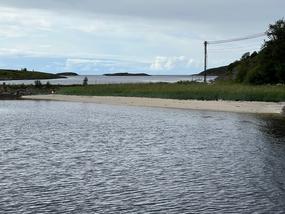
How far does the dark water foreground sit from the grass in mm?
21266

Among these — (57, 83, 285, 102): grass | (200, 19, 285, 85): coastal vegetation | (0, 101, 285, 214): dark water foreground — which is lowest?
(0, 101, 285, 214): dark water foreground

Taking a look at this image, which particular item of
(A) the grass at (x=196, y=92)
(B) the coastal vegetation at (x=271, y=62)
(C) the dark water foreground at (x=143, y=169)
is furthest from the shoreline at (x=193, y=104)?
(B) the coastal vegetation at (x=271, y=62)

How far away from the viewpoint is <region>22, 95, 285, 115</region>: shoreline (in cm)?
5262

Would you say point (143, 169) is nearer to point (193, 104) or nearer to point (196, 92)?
point (193, 104)

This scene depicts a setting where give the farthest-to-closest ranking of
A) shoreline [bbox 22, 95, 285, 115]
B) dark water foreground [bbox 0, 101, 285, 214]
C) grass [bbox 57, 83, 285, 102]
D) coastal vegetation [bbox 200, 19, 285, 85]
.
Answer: coastal vegetation [bbox 200, 19, 285, 85] → grass [bbox 57, 83, 285, 102] → shoreline [bbox 22, 95, 285, 115] → dark water foreground [bbox 0, 101, 285, 214]

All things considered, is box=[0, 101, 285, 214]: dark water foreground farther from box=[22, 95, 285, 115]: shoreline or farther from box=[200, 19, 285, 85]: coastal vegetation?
box=[200, 19, 285, 85]: coastal vegetation

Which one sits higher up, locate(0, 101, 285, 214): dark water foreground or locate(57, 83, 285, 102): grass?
locate(57, 83, 285, 102): grass

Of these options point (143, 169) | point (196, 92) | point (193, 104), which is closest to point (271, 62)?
point (196, 92)

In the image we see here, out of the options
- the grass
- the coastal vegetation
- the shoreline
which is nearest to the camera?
the shoreline

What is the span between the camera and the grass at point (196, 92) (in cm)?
5894

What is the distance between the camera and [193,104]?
6056cm

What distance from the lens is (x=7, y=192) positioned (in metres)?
16.4

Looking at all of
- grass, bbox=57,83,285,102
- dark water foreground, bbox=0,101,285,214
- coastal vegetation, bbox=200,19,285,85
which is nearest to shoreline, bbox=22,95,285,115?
grass, bbox=57,83,285,102

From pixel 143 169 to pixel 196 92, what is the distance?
4607cm
